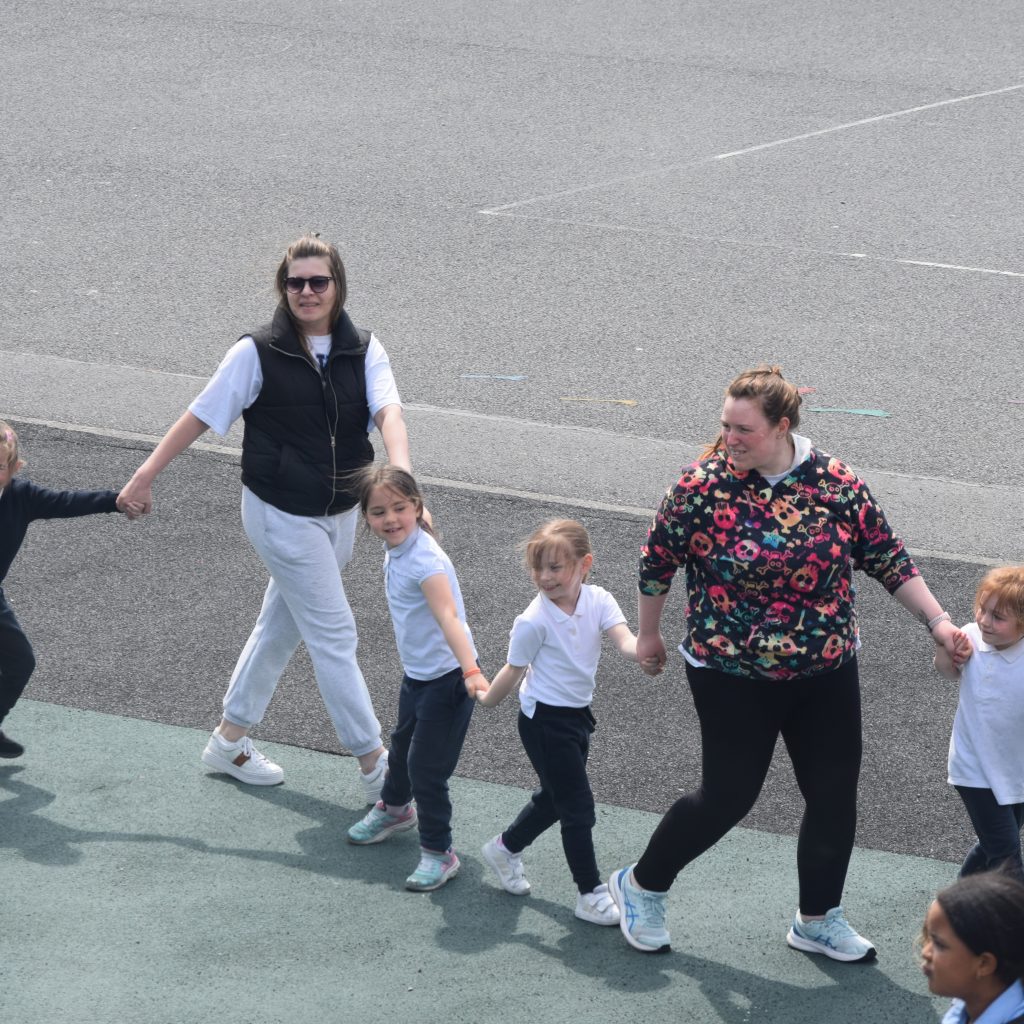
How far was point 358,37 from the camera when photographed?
56.7ft

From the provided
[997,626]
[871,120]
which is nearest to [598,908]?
[997,626]

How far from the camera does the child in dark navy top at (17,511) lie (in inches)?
217

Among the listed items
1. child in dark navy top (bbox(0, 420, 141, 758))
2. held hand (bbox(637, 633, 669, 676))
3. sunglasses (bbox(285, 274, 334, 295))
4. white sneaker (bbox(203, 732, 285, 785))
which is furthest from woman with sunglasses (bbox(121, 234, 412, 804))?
held hand (bbox(637, 633, 669, 676))

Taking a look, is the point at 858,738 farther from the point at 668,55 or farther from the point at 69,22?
the point at 69,22

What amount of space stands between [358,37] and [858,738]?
559 inches

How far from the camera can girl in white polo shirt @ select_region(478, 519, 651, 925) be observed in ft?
15.7

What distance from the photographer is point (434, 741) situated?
515 cm

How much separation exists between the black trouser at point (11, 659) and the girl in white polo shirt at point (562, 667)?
6.46ft

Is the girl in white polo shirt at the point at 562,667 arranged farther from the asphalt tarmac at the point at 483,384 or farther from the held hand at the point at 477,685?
the asphalt tarmac at the point at 483,384

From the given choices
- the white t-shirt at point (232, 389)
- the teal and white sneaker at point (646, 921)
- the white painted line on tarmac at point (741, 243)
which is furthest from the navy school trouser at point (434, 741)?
the white painted line on tarmac at point (741, 243)

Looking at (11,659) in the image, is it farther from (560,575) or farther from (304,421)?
(560,575)

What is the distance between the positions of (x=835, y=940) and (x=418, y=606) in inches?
67.1

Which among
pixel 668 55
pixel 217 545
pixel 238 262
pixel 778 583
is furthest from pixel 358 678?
pixel 668 55

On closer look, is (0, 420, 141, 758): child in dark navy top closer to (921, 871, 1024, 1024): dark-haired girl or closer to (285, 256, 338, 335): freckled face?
(285, 256, 338, 335): freckled face
